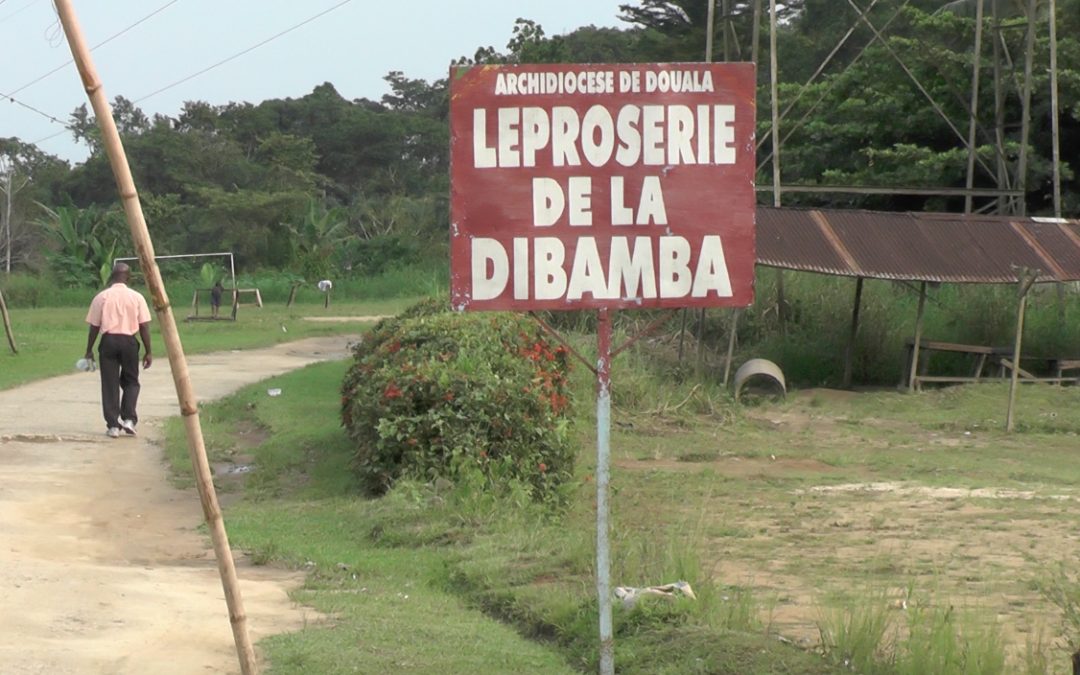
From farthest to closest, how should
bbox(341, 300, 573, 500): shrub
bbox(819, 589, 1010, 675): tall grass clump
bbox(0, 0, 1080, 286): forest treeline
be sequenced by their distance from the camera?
bbox(0, 0, 1080, 286): forest treeline
bbox(341, 300, 573, 500): shrub
bbox(819, 589, 1010, 675): tall grass clump

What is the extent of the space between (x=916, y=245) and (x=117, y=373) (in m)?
10.5

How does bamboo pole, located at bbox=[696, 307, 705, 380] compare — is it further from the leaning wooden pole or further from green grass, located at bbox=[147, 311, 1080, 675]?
the leaning wooden pole

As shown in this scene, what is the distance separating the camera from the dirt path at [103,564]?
5.48 metres

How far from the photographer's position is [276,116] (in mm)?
61844

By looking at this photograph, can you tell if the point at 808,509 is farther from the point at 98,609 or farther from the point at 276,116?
the point at 276,116

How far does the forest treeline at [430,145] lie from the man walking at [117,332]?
7.02 ft

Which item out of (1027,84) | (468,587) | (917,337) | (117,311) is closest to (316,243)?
(1027,84)

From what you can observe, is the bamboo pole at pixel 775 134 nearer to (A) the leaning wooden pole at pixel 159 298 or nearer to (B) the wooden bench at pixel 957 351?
(B) the wooden bench at pixel 957 351

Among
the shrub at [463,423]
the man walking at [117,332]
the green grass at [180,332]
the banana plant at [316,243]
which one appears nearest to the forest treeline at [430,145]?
the banana plant at [316,243]

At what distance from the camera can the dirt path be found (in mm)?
5477

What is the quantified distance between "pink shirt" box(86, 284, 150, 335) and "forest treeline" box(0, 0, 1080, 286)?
7.03 ft

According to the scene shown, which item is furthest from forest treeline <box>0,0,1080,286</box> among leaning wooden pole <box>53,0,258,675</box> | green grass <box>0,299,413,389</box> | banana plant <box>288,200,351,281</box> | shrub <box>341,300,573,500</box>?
leaning wooden pole <box>53,0,258,675</box>

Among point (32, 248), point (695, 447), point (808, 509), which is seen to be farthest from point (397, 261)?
point (808, 509)

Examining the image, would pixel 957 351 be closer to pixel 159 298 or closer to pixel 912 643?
pixel 912 643
